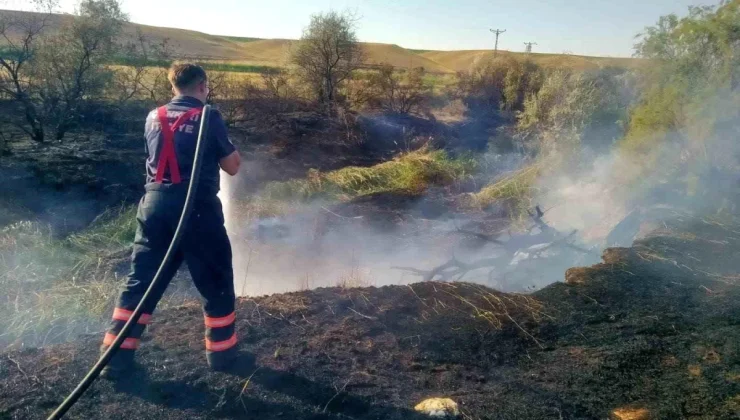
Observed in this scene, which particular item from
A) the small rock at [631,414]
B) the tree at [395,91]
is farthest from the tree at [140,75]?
the small rock at [631,414]

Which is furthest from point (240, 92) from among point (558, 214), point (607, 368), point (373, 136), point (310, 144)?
point (607, 368)

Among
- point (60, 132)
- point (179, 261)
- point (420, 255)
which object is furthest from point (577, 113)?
point (60, 132)

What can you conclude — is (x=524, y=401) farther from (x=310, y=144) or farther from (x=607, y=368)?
(x=310, y=144)

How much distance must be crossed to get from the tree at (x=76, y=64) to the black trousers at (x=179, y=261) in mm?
13251

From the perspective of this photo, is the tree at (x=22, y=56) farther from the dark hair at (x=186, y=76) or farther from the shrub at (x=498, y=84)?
the shrub at (x=498, y=84)

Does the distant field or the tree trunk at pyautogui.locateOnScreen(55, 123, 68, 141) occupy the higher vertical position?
the distant field

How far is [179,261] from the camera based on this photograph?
3.47 metres

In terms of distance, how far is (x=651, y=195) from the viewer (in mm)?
8938

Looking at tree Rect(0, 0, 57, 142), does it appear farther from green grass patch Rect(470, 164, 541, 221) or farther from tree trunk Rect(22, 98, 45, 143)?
green grass patch Rect(470, 164, 541, 221)

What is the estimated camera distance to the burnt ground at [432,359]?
3.22 meters

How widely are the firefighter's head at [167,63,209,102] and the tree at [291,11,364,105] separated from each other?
18.8 m

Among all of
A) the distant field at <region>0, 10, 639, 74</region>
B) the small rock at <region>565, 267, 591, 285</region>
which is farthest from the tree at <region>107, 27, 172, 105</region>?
the small rock at <region>565, 267, 591, 285</region>

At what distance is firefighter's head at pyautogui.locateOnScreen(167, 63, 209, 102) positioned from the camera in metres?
3.48

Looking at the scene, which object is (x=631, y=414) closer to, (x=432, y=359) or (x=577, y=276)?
(x=432, y=359)
